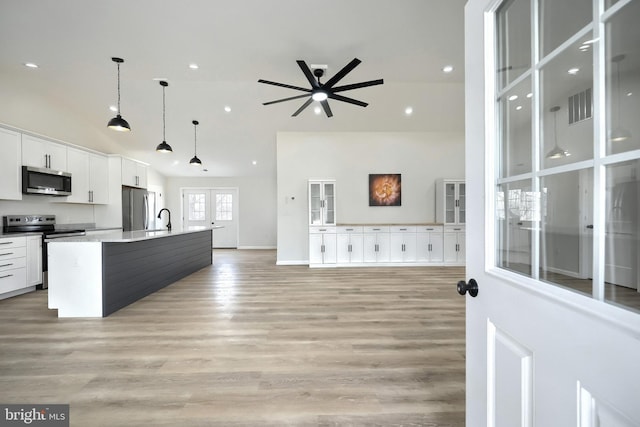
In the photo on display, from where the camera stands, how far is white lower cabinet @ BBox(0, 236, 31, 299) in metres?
3.91

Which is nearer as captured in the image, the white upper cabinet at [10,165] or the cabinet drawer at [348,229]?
the white upper cabinet at [10,165]

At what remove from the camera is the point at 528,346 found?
0.74 m

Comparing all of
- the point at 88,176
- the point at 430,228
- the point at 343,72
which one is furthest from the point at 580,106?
the point at 88,176

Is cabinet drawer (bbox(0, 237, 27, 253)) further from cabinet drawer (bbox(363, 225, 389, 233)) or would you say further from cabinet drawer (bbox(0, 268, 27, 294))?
cabinet drawer (bbox(363, 225, 389, 233))

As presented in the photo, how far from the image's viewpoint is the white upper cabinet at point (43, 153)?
4494mm

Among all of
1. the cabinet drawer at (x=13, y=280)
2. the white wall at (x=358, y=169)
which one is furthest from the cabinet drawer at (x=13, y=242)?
the white wall at (x=358, y=169)

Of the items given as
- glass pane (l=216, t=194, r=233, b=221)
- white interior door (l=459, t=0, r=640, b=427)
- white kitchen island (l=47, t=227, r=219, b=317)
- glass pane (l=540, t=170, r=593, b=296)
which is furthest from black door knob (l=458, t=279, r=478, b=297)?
glass pane (l=216, t=194, r=233, b=221)

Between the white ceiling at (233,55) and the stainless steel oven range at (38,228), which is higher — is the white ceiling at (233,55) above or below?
above

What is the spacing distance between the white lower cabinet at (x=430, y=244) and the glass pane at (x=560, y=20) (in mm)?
5691

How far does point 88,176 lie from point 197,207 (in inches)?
165

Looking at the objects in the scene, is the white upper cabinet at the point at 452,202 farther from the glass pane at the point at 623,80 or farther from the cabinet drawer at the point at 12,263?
the cabinet drawer at the point at 12,263

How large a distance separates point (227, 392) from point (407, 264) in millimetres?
4979

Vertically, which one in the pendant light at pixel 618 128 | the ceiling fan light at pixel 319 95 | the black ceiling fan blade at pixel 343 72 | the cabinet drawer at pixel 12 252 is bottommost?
the cabinet drawer at pixel 12 252

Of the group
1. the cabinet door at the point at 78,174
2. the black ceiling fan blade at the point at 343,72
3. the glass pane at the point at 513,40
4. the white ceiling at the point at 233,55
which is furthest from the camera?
the cabinet door at the point at 78,174
